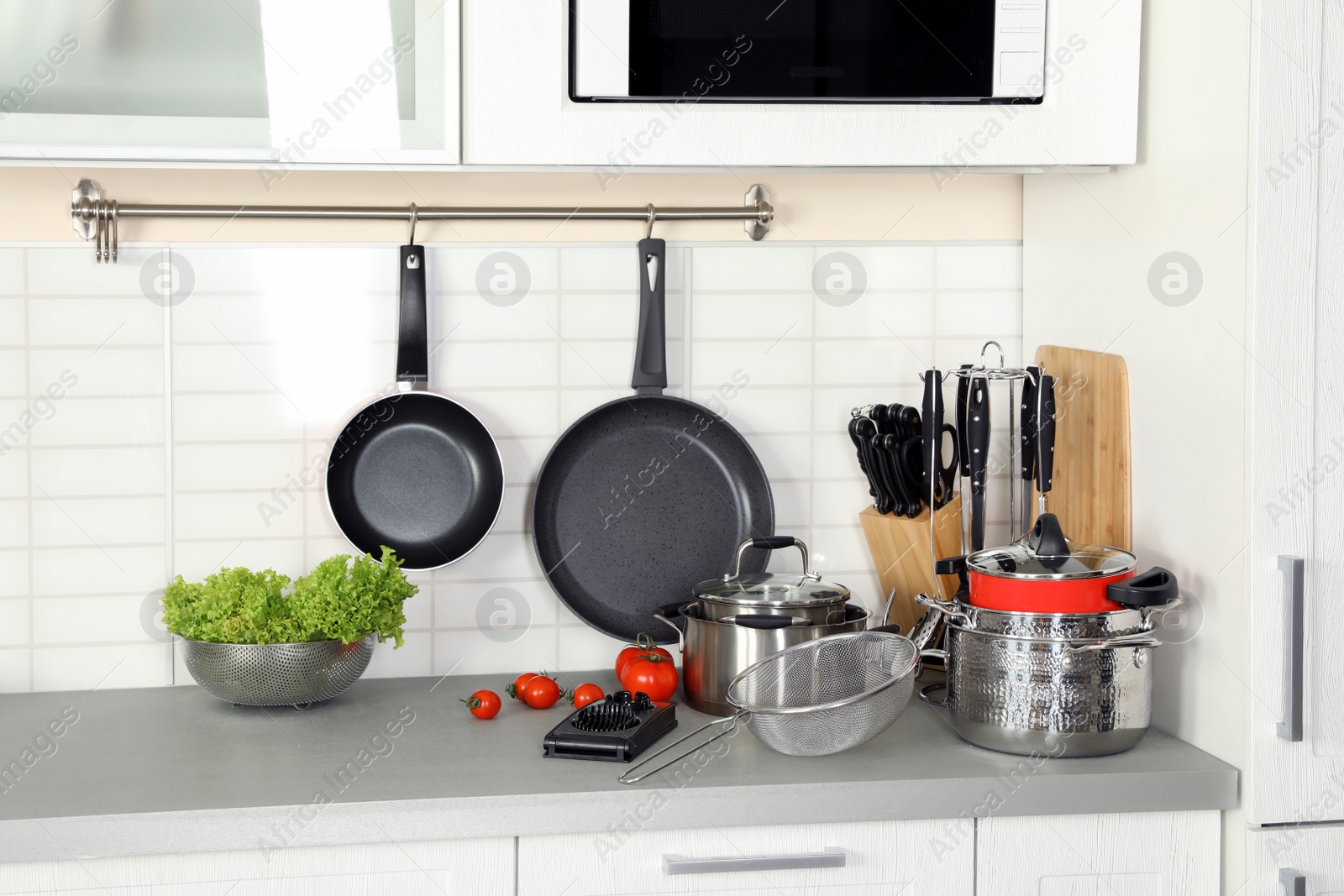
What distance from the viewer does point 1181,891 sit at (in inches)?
51.6

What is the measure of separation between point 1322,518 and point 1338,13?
0.55m

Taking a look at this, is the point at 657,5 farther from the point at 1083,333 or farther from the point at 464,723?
the point at 464,723

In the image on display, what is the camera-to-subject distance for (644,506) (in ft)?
5.65

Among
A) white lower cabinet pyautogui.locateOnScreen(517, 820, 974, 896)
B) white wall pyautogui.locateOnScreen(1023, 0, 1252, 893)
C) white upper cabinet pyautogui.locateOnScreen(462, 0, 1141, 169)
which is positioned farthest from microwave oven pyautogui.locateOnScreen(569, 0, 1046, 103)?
white lower cabinet pyautogui.locateOnScreen(517, 820, 974, 896)

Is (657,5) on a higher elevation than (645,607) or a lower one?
higher

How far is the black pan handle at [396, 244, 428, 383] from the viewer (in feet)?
5.32

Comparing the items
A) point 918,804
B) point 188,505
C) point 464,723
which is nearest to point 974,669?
point 918,804

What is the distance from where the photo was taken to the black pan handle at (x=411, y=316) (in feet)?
5.32

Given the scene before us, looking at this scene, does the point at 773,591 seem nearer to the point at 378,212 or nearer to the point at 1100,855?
the point at 1100,855

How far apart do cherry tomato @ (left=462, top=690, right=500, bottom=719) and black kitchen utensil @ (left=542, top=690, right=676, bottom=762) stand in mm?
122

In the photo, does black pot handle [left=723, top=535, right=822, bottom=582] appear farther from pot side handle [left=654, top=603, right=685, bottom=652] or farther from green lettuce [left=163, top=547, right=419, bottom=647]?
green lettuce [left=163, top=547, right=419, bottom=647]

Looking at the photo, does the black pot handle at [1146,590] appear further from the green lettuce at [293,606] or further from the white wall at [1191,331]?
the green lettuce at [293,606]

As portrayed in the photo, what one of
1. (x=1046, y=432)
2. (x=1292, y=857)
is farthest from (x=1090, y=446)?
(x=1292, y=857)

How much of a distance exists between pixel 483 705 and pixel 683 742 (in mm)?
268
